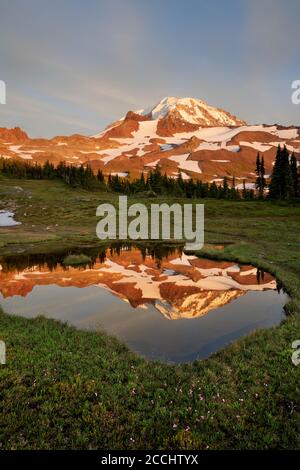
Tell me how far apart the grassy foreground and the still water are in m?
1.94

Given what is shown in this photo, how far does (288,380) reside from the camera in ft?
37.0

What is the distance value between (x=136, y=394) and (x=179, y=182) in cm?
14122

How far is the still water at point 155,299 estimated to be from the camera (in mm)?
17219

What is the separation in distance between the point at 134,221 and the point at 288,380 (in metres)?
68.7

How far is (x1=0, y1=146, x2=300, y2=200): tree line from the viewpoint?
10469 centimetres

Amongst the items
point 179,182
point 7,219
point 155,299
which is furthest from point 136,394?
point 179,182

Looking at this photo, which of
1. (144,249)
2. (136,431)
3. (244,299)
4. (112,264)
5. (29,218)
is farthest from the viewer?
(29,218)

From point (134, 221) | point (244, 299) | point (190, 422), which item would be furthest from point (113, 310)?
point (134, 221)

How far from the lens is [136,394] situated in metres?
10.6

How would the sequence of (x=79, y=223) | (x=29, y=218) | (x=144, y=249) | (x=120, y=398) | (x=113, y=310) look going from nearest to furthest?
(x=120, y=398) → (x=113, y=310) → (x=144, y=249) → (x=79, y=223) → (x=29, y=218)

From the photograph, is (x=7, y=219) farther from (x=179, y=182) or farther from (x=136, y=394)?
(x=179, y=182)

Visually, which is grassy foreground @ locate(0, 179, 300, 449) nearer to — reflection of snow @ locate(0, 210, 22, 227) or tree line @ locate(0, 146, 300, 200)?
reflection of snow @ locate(0, 210, 22, 227)

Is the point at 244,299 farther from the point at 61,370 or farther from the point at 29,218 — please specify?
the point at 29,218

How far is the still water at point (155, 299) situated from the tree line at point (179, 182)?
258 ft
